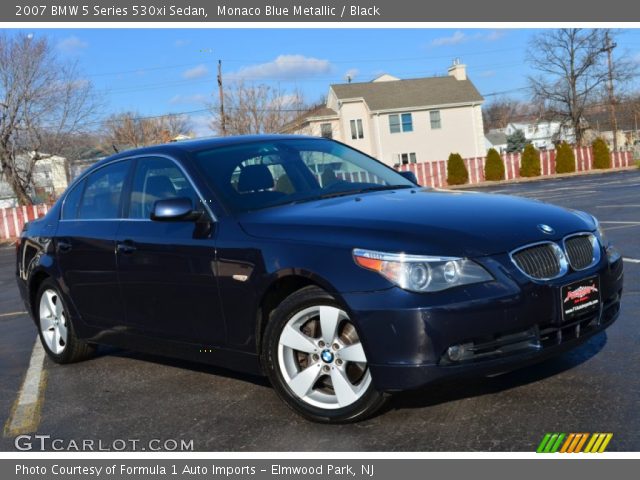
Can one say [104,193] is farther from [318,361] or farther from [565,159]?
[565,159]

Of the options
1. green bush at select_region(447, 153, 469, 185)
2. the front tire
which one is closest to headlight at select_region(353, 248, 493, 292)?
the front tire

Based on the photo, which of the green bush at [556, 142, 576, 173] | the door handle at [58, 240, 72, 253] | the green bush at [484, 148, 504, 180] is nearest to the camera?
the door handle at [58, 240, 72, 253]

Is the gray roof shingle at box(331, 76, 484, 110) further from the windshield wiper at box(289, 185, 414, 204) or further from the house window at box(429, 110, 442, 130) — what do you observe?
the windshield wiper at box(289, 185, 414, 204)

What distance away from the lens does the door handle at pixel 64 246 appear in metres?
6.33

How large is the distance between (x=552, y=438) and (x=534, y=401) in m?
0.56

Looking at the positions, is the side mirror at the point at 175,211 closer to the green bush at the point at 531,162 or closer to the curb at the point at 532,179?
the curb at the point at 532,179

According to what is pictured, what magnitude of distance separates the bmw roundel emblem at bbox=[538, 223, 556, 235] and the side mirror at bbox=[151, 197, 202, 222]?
2.02 metres

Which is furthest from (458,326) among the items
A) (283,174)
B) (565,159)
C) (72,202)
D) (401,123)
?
(401,123)

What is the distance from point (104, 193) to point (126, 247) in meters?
0.80

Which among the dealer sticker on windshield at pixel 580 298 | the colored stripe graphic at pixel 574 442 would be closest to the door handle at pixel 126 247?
the dealer sticker on windshield at pixel 580 298

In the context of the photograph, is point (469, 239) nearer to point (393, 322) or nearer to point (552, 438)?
point (393, 322)

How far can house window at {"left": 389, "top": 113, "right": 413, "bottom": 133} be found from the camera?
53906 millimetres

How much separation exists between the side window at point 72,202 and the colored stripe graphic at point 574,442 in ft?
13.5

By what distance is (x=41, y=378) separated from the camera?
6.38 meters
